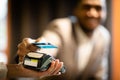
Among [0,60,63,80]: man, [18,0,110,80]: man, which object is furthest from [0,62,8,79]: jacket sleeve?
[18,0,110,80]: man

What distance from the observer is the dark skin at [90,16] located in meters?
0.51

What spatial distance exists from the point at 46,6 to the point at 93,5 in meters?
0.54

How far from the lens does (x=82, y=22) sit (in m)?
0.55

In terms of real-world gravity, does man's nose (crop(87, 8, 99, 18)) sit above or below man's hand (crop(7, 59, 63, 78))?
above

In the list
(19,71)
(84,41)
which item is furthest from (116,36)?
(19,71)

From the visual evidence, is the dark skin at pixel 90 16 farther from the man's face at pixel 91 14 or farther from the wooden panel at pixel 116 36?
the wooden panel at pixel 116 36

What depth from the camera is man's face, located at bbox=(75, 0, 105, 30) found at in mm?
511

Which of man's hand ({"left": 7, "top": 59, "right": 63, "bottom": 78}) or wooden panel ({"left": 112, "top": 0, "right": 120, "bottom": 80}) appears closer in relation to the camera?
man's hand ({"left": 7, "top": 59, "right": 63, "bottom": 78})

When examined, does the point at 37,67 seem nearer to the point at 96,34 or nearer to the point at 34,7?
the point at 96,34

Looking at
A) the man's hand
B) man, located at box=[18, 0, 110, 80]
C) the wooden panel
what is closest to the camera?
the man's hand

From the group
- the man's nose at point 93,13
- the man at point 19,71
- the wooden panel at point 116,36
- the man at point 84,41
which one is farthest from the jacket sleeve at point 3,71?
the wooden panel at point 116,36

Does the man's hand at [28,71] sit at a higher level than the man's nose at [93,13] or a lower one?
lower

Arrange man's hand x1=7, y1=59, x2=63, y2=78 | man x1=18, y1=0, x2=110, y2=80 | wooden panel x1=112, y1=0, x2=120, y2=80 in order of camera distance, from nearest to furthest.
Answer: man's hand x1=7, y1=59, x2=63, y2=78
man x1=18, y1=0, x2=110, y2=80
wooden panel x1=112, y1=0, x2=120, y2=80

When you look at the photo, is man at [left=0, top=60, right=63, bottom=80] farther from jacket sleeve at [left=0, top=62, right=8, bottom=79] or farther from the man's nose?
the man's nose
